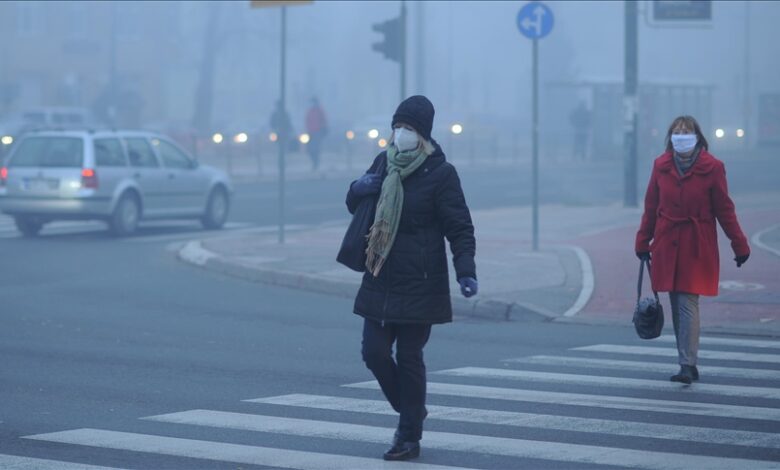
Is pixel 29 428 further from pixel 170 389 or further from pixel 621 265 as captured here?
pixel 621 265

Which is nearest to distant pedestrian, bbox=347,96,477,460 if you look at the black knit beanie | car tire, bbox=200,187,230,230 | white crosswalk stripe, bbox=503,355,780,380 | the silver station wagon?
the black knit beanie

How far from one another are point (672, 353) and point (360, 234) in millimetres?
4310

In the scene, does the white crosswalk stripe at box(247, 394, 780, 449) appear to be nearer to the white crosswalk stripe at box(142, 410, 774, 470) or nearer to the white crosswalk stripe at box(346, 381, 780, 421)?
the white crosswalk stripe at box(142, 410, 774, 470)

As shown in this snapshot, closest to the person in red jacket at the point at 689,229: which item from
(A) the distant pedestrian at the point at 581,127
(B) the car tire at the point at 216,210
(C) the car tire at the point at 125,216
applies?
(C) the car tire at the point at 125,216

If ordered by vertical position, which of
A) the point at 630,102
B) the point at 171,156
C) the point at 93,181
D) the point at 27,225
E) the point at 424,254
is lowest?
the point at 27,225

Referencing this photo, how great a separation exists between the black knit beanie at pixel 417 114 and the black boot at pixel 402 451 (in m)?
1.48

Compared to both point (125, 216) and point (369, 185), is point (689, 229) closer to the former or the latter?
point (369, 185)

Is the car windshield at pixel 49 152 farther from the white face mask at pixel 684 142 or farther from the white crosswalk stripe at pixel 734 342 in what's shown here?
the white face mask at pixel 684 142

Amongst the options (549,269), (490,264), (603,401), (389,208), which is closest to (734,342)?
(603,401)

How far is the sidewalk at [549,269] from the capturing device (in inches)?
495

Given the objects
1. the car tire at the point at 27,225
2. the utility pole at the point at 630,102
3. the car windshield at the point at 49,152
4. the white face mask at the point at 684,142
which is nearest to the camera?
the white face mask at the point at 684,142

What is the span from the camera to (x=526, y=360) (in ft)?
33.2

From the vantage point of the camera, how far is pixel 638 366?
9766 mm

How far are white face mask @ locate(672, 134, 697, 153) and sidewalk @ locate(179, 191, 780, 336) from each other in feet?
9.81
